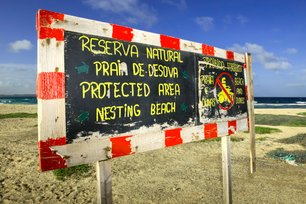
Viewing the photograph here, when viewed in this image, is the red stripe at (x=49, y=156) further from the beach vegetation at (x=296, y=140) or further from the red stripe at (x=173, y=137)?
the beach vegetation at (x=296, y=140)

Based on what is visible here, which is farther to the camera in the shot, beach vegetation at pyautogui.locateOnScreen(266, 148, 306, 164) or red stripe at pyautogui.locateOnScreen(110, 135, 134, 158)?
beach vegetation at pyautogui.locateOnScreen(266, 148, 306, 164)

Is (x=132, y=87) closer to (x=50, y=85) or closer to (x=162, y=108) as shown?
(x=162, y=108)

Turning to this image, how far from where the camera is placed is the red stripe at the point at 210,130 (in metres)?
3.60

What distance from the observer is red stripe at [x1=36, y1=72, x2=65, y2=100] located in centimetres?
203

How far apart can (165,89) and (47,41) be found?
1394mm

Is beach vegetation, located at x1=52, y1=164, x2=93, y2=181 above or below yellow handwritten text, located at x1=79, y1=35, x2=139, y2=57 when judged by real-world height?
below

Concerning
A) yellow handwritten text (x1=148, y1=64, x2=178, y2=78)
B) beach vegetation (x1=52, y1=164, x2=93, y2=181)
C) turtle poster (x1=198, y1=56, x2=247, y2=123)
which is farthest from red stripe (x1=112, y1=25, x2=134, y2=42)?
beach vegetation (x1=52, y1=164, x2=93, y2=181)

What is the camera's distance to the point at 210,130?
12.1 feet

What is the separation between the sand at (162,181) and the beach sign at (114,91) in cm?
232

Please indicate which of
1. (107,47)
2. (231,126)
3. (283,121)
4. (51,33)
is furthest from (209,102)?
(283,121)

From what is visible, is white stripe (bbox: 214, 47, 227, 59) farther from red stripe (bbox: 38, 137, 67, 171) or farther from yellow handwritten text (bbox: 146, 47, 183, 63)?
red stripe (bbox: 38, 137, 67, 171)

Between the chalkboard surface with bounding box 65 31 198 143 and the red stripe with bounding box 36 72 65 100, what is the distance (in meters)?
0.06

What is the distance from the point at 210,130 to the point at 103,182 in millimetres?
1783

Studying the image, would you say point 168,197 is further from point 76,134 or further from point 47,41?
point 47,41
